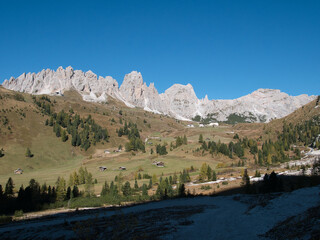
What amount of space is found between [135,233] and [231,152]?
152829mm

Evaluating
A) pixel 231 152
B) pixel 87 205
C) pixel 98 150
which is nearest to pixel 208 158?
pixel 231 152

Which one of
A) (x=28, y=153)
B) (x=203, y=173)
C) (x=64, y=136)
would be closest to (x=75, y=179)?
(x=203, y=173)

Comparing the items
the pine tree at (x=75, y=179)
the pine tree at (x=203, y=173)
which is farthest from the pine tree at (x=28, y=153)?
the pine tree at (x=203, y=173)

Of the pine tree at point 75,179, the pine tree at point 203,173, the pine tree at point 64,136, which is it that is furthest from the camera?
the pine tree at point 64,136

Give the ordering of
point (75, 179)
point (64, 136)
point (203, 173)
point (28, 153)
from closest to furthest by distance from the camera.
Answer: point (203, 173), point (75, 179), point (28, 153), point (64, 136)

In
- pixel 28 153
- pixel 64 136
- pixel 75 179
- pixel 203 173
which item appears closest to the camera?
pixel 203 173

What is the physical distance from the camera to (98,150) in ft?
617

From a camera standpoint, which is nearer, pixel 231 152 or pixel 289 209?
pixel 289 209

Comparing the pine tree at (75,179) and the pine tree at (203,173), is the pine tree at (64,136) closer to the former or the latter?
the pine tree at (75,179)

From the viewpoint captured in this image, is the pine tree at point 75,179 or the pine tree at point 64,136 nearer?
the pine tree at point 75,179

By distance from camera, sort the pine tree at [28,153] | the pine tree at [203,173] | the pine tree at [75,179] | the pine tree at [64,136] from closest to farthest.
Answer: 1. the pine tree at [203,173]
2. the pine tree at [75,179]
3. the pine tree at [28,153]
4. the pine tree at [64,136]

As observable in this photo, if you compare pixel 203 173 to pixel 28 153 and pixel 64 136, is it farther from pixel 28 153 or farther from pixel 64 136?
pixel 64 136

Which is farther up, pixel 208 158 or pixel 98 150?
pixel 98 150

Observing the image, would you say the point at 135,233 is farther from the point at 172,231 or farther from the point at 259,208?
the point at 259,208
